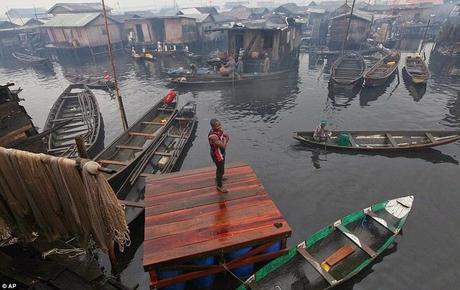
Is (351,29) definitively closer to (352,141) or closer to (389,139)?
(389,139)

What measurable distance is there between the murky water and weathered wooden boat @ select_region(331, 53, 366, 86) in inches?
61.1

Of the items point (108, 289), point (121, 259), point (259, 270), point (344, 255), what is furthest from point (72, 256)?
point (344, 255)

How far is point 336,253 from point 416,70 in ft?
101

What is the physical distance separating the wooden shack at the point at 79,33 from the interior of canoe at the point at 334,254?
53.5 m

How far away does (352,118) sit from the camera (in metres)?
23.3

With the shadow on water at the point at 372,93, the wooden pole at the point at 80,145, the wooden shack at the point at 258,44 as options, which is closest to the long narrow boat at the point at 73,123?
the wooden pole at the point at 80,145

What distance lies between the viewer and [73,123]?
1981 centimetres

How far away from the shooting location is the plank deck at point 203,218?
684 centimetres

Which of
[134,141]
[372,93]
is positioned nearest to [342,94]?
[372,93]

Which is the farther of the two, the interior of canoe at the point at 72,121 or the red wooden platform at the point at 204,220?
the interior of canoe at the point at 72,121

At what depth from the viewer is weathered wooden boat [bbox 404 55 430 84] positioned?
28078 millimetres

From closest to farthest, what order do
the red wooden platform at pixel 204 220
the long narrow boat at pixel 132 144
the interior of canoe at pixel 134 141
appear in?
the red wooden platform at pixel 204 220
the long narrow boat at pixel 132 144
the interior of canoe at pixel 134 141

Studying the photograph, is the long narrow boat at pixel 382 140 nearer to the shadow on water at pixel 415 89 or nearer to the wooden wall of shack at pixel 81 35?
the shadow on water at pixel 415 89

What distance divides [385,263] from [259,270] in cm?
571
